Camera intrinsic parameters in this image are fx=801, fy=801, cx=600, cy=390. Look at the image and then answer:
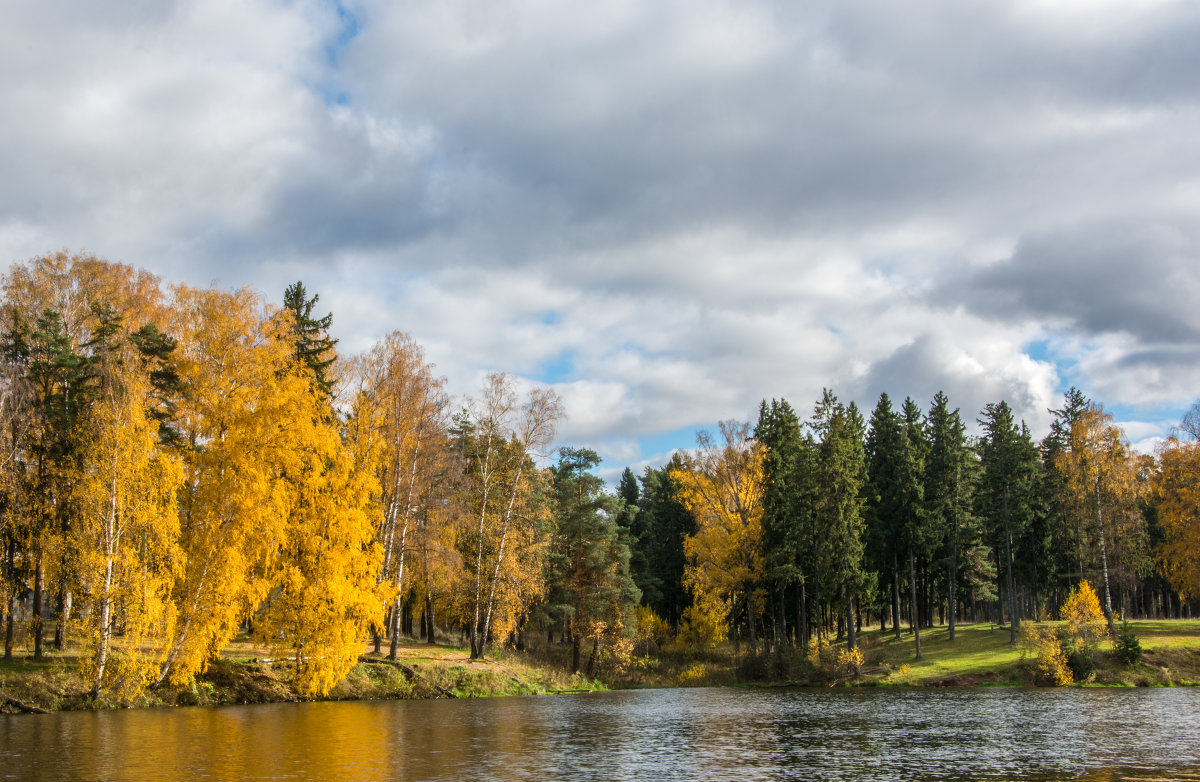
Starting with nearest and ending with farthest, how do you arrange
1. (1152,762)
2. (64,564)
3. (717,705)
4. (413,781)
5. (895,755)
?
(413,781)
(1152,762)
(895,755)
(64,564)
(717,705)

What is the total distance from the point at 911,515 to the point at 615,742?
47.2 meters

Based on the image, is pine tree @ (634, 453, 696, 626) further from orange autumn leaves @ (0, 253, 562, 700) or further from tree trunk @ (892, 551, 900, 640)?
orange autumn leaves @ (0, 253, 562, 700)

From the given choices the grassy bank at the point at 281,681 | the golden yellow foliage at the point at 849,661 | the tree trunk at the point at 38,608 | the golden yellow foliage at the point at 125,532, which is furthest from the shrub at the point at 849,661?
the tree trunk at the point at 38,608

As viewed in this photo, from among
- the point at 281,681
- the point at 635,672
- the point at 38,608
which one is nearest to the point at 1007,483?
the point at 635,672

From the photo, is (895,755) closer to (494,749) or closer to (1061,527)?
(494,749)

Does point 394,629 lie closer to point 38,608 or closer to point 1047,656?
point 38,608

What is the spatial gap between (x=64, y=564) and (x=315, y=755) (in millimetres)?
21081

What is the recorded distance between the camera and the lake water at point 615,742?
823 inches

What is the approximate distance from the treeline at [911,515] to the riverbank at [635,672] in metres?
3.00

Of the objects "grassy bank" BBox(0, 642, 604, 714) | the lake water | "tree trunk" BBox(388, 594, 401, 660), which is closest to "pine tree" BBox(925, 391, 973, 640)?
the lake water

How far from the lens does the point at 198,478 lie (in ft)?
133

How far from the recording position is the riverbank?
1420 inches

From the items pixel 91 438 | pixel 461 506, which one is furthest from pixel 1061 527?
pixel 91 438

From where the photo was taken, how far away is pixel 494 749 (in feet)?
84.1
